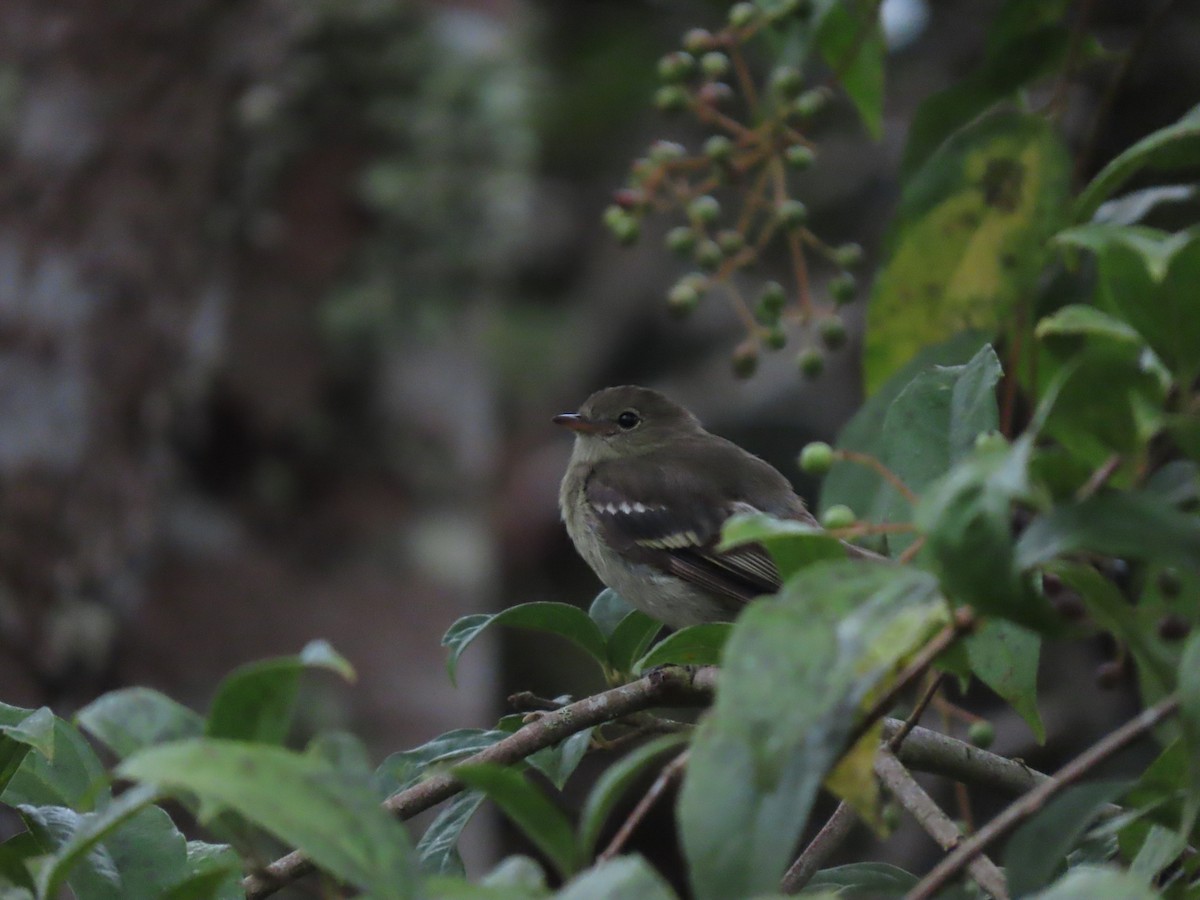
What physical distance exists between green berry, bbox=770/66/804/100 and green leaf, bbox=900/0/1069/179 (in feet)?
0.79

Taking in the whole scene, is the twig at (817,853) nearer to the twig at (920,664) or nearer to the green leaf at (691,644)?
the green leaf at (691,644)

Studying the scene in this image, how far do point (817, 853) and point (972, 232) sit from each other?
1.20 meters

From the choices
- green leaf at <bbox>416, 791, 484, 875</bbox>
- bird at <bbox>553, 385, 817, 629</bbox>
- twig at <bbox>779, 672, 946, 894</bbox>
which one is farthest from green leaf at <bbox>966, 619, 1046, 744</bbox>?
bird at <bbox>553, 385, 817, 629</bbox>

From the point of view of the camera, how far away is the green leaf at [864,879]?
170 centimetres

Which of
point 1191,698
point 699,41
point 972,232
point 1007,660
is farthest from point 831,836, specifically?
point 699,41

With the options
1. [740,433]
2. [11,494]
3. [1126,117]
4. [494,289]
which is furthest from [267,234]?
[1126,117]

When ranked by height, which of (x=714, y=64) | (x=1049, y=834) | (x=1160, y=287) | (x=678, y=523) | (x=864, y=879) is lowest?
(x=678, y=523)

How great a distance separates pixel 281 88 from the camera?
6242 mm

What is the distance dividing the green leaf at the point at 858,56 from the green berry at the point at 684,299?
49 centimetres

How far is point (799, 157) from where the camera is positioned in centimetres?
277

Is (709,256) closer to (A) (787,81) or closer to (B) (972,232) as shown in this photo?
(A) (787,81)

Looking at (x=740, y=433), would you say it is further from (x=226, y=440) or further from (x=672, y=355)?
(x=226, y=440)

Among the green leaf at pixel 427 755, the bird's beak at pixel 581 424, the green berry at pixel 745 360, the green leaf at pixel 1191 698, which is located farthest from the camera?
the bird's beak at pixel 581 424

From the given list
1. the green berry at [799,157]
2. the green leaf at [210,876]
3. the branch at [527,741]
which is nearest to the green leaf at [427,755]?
the branch at [527,741]
